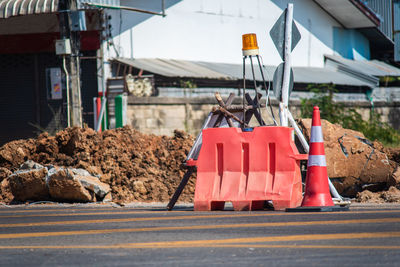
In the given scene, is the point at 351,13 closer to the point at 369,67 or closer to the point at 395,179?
the point at 369,67

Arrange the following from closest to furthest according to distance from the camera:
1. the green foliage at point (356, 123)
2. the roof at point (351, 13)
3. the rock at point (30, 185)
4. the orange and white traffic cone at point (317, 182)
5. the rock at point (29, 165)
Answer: the orange and white traffic cone at point (317, 182) < the rock at point (30, 185) < the rock at point (29, 165) < the green foliage at point (356, 123) < the roof at point (351, 13)

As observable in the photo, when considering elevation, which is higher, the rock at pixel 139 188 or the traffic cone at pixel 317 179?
the traffic cone at pixel 317 179

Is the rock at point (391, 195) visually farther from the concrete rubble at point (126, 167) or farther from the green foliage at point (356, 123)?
the green foliage at point (356, 123)

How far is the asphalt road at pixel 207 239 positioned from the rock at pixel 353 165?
3.13 metres

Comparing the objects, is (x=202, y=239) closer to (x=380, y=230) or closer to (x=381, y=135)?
(x=380, y=230)

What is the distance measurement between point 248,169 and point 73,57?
1495 cm

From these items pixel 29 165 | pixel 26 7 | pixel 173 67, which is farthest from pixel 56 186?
pixel 173 67

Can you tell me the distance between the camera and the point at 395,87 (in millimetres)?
35750

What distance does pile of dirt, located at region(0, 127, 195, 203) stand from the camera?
43.4 ft

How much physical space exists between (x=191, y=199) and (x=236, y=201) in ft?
12.3

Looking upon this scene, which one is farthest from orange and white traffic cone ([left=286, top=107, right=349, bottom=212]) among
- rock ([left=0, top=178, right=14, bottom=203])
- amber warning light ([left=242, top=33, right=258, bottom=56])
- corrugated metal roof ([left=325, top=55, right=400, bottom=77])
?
corrugated metal roof ([left=325, top=55, right=400, bottom=77])

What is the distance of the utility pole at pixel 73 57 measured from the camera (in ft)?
76.3

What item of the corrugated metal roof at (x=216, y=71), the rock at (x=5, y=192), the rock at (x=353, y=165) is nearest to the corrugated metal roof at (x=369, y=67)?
the corrugated metal roof at (x=216, y=71)

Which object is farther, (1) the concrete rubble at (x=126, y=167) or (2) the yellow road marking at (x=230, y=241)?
(1) the concrete rubble at (x=126, y=167)
